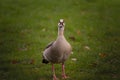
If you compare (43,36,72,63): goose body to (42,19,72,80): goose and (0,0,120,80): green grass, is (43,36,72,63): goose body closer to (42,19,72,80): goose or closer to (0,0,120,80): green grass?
(42,19,72,80): goose

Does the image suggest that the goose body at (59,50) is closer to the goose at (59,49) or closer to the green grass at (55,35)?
the goose at (59,49)

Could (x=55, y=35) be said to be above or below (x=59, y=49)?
below

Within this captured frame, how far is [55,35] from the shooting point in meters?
19.1

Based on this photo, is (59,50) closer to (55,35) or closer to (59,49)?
(59,49)

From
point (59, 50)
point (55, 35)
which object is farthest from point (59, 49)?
point (55, 35)

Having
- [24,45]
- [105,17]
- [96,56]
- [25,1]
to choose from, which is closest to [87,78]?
[96,56]

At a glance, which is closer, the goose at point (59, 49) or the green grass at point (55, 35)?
the goose at point (59, 49)

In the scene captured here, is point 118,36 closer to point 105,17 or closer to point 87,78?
point 105,17

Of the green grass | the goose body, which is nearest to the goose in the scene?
the goose body

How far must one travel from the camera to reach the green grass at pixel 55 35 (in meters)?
13.6

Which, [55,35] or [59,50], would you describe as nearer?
[59,50]

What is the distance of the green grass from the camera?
13570 millimetres

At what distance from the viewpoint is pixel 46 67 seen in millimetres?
14117

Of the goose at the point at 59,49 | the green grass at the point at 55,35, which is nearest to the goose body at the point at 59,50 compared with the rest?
the goose at the point at 59,49
